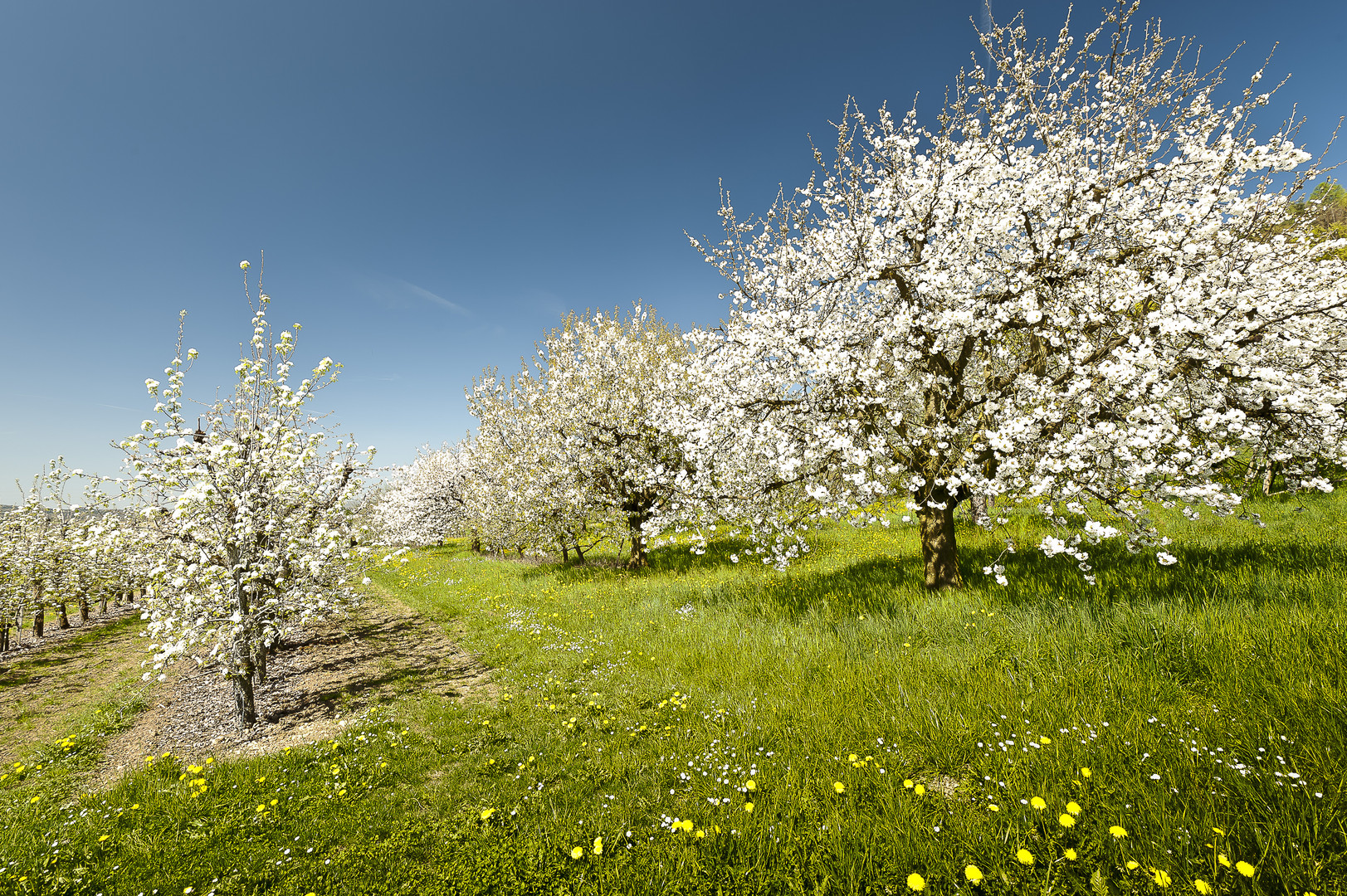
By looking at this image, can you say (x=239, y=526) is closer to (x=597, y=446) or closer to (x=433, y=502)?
(x=597, y=446)

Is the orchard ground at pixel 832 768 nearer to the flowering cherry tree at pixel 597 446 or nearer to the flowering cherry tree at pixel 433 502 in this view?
the flowering cherry tree at pixel 597 446

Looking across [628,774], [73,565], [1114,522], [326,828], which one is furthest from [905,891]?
[73,565]

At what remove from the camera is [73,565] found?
61.2ft

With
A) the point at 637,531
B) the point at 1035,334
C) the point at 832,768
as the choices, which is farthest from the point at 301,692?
the point at 1035,334

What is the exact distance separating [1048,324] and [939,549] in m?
4.27

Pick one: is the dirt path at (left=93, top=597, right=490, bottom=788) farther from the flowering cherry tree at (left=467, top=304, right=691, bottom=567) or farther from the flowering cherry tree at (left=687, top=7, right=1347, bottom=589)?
the flowering cherry tree at (left=687, top=7, right=1347, bottom=589)

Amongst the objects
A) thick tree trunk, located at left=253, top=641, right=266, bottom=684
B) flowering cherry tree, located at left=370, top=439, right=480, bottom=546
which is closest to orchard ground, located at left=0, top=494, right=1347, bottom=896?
thick tree trunk, located at left=253, top=641, right=266, bottom=684

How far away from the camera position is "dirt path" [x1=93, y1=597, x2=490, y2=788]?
24.9 feet

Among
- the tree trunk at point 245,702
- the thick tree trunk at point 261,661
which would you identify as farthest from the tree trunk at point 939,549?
the thick tree trunk at point 261,661

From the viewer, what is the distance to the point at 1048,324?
293 inches

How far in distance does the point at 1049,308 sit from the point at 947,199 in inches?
99.8

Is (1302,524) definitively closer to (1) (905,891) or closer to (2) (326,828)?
(1) (905,891)

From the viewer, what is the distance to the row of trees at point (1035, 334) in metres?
6.05

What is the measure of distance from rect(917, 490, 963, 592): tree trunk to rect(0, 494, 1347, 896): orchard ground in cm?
57
